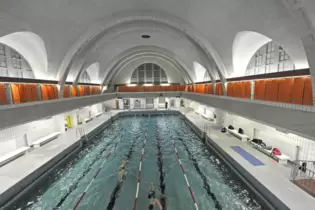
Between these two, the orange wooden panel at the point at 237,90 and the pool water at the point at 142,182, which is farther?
the orange wooden panel at the point at 237,90

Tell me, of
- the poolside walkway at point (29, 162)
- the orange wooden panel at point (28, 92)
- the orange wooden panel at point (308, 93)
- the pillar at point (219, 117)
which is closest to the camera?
the orange wooden panel at point (308, 93)

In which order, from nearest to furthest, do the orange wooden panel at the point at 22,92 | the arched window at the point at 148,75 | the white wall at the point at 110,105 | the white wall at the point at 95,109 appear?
1. the orange wooden panel at the point at 22,92
2. the white wall at the point at 95,109
3. the white wall at the point at 110,105
4. the arched window at the point at 148,75

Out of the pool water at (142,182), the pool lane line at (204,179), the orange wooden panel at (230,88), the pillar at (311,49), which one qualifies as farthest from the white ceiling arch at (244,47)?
the pool lane line at (204,179)

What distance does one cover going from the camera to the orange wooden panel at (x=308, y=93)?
566 cm

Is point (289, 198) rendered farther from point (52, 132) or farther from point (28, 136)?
point (52, 132)

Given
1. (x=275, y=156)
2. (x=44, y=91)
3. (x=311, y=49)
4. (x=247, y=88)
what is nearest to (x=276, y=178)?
(x=275, y=156)

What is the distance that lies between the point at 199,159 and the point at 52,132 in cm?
1184

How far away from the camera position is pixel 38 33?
9617 mm

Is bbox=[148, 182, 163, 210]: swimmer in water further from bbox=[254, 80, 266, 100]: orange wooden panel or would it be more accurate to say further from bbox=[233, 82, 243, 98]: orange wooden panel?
bbox=[233, 82, 243, 98]: orange wooden panel

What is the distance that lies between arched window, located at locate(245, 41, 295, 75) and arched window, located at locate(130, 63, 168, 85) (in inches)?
809

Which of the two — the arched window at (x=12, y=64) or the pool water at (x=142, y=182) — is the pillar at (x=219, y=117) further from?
the arched window at (x=12, y=64)

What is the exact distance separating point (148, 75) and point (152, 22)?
17846mm

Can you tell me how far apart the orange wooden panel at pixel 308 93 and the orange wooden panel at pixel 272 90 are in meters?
1.34

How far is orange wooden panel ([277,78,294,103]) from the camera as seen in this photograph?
662cm
